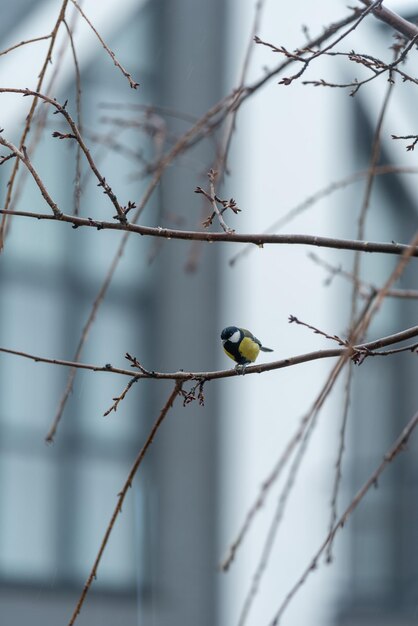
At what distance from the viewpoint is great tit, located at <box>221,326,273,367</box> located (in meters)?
2.24

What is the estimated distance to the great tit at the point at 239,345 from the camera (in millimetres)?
2238

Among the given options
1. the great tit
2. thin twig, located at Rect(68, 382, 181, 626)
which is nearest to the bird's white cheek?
the great tit

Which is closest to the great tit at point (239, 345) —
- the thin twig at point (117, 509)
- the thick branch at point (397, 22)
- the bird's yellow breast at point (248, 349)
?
the bird's yellow breast at point (248, 349)

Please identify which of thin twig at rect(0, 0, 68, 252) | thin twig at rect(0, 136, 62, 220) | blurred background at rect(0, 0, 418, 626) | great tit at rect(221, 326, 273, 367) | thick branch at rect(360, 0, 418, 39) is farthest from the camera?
blurred background at rect(0, 0, 418, 626)

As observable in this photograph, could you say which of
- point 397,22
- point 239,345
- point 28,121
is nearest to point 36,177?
point 28,121

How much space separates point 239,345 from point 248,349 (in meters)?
0.03

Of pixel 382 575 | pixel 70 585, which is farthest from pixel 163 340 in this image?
pixel 382 575

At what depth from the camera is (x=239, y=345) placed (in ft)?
7.37

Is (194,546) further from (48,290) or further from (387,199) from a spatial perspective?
(387,199)

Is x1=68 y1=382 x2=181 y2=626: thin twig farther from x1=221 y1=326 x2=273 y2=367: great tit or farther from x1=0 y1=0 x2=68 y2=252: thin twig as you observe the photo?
x1=221 y1=326 x2=273 y2=367: great tit

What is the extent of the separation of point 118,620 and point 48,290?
2085 mm

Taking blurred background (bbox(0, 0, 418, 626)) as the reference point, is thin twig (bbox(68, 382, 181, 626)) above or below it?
below

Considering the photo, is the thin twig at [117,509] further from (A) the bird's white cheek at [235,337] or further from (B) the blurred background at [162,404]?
(B) the blurred background at [162,404]

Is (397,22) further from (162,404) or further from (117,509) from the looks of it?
(162,404)
